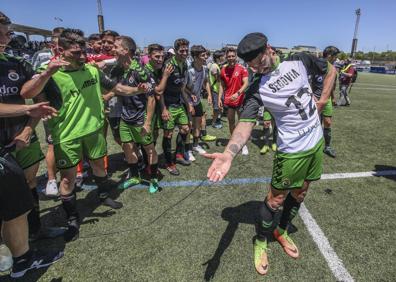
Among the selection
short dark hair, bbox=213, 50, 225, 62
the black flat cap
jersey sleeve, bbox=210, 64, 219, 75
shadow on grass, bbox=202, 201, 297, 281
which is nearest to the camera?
the black flat cap

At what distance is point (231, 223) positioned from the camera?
354 centimetres

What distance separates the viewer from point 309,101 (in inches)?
104

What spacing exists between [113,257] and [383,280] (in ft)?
9.19

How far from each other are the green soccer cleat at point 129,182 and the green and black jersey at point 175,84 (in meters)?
1.47

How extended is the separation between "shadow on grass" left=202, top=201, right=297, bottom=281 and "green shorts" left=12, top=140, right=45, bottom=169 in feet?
7.30

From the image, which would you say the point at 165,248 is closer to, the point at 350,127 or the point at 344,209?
the point at 344,209

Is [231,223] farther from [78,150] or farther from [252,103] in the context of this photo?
[78,150]

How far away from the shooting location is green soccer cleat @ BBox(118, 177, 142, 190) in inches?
177

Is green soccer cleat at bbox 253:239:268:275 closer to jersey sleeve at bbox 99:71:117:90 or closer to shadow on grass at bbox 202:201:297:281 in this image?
shadow on grass at bbox 202:201:297:281

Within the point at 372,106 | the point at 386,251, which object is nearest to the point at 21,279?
Answer: the point at 386,251

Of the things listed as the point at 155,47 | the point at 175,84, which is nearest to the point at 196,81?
the point at 175,84

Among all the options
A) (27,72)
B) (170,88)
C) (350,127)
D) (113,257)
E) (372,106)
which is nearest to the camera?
(27,72)

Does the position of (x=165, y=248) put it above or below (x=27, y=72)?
below

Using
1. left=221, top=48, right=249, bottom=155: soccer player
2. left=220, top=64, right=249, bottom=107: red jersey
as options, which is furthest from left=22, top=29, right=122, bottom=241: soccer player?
left=220, top=64, right=249, bottom=107: red jersey
